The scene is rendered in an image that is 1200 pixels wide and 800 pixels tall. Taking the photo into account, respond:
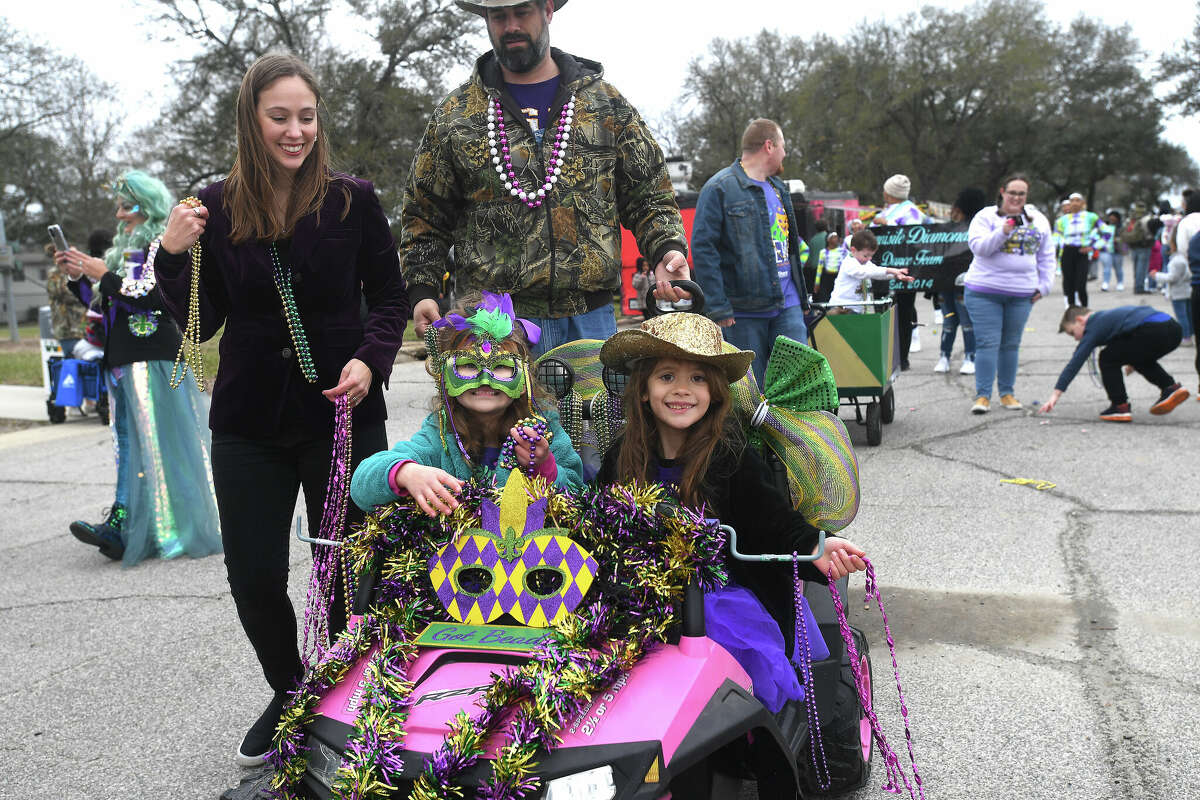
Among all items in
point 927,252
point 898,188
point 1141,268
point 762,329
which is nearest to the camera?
point 762,329

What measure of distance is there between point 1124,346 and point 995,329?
0.96 m

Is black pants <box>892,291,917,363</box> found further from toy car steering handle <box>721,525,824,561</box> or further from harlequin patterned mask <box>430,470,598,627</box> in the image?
harlequin patterned mask <box>430,470,598,627</box>

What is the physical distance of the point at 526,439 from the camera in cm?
274

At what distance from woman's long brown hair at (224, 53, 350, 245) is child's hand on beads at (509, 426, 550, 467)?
2.87 feet

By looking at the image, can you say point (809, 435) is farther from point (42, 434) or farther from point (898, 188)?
point (42, 434)

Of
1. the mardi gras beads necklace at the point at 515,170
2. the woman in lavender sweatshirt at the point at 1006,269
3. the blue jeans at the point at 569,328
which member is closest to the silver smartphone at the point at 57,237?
the mardi gras beads necklace at the point at 515,170

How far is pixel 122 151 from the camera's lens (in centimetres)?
3822

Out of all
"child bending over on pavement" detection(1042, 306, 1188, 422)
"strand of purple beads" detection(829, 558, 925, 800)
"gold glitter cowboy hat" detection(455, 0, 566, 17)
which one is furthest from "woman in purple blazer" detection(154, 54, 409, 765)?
"child bending over on pavement" detection(1042, 306, 1188, 422)

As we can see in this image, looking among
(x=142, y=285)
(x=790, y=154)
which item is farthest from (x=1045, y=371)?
(x=790, y=154)

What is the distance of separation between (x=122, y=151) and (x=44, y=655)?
126 ft

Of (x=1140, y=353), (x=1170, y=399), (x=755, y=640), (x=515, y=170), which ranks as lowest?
(x=1170, y=399)

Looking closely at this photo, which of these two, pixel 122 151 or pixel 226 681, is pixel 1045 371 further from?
pixel 122 151

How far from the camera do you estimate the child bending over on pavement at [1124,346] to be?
817 cm

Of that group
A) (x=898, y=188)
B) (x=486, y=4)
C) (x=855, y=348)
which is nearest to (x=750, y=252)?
(x=855, y=348)
